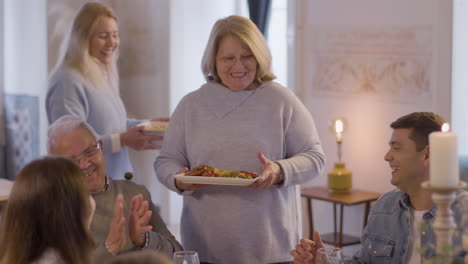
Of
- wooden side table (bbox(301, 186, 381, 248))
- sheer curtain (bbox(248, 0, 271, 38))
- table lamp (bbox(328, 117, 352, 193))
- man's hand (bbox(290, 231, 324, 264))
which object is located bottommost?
wooden side table (bbox(301, 186, 381, 248))

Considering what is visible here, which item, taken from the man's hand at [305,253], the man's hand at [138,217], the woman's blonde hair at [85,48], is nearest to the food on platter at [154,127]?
the woman's blonde hair at [85,48]

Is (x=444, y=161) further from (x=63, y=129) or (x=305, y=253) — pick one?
(x=63, y=129)

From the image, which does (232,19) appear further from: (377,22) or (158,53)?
(158,53)

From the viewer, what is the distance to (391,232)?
2.35 metres

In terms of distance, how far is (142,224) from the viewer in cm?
234

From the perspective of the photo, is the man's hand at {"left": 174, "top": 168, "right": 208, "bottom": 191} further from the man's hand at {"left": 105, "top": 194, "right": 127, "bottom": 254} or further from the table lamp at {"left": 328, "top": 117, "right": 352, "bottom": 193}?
the table lamp at {"left": 328, "top": 117, "right": 352, "bottom": 193}

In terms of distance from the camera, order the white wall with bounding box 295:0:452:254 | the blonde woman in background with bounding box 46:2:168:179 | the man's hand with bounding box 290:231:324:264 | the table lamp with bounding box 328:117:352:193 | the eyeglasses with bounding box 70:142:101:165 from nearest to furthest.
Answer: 1. the man's hand with bounding box 290:231:324:264
2. the eyeglasses with bounding box 70:142:101:165
3. the blonde woman in background with bounding box 46:2:168:179
4. the white wall with bounding box 295:0:452:254
5. the table lamp with bounding box 328:117:352:193

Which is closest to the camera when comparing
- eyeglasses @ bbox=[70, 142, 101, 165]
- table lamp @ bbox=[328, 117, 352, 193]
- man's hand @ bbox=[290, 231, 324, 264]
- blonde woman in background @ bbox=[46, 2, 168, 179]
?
man's hand @ bbox=[290, 231, 324, 264]

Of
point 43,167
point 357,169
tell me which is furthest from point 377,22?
point 43,167

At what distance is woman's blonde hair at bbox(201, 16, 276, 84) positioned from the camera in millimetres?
2715

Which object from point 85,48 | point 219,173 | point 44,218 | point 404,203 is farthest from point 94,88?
point 44,218

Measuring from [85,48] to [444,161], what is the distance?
274cm

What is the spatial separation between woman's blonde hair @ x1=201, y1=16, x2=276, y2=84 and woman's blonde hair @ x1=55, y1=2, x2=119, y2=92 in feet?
3.61

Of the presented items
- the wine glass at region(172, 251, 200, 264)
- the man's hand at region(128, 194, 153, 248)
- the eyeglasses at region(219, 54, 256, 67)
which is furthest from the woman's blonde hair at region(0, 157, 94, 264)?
the eyeglasses at region(219, 54, 256, 67)
